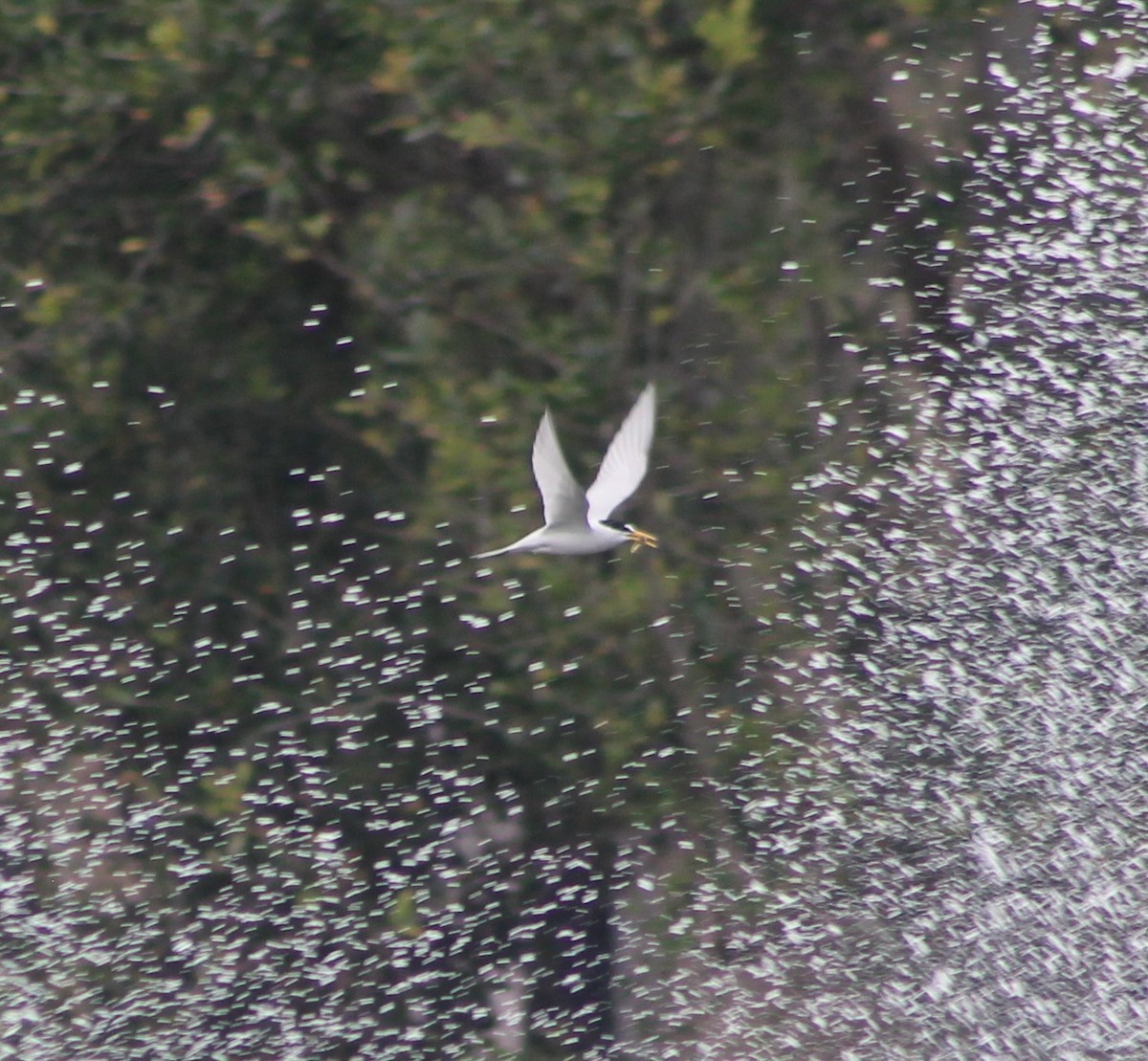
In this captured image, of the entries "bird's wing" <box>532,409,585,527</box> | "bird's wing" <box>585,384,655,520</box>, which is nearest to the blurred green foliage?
"bird's wing" <box>585,384,655,520</box>

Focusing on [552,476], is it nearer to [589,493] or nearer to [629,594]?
[589,493]

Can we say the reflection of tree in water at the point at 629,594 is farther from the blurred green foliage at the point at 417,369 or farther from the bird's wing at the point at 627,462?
the bird's wing at the point at 627,462

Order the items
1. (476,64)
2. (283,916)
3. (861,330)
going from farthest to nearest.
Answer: (283,916) → (861,330) → (476,64)

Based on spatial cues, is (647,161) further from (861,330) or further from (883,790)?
(883,790)

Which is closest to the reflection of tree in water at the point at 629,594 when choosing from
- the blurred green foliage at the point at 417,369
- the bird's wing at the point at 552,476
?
the blurred green foliage at the point at 417,369

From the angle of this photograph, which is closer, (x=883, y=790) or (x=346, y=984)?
(x=883, y=790)

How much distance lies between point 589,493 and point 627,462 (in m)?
0.12

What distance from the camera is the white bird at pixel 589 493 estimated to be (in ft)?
17.2

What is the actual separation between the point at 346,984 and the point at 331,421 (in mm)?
2054

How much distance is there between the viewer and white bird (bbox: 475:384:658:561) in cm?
523

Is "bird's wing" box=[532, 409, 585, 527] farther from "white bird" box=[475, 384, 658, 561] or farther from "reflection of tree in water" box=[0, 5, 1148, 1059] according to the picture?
"reflection of tree in water" box=[0, 5, 1148, 1059]

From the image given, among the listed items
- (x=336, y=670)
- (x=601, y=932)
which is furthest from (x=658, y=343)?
(x=601, y=932)

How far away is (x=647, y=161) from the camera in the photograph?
6668mm

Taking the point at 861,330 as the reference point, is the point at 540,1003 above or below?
below
